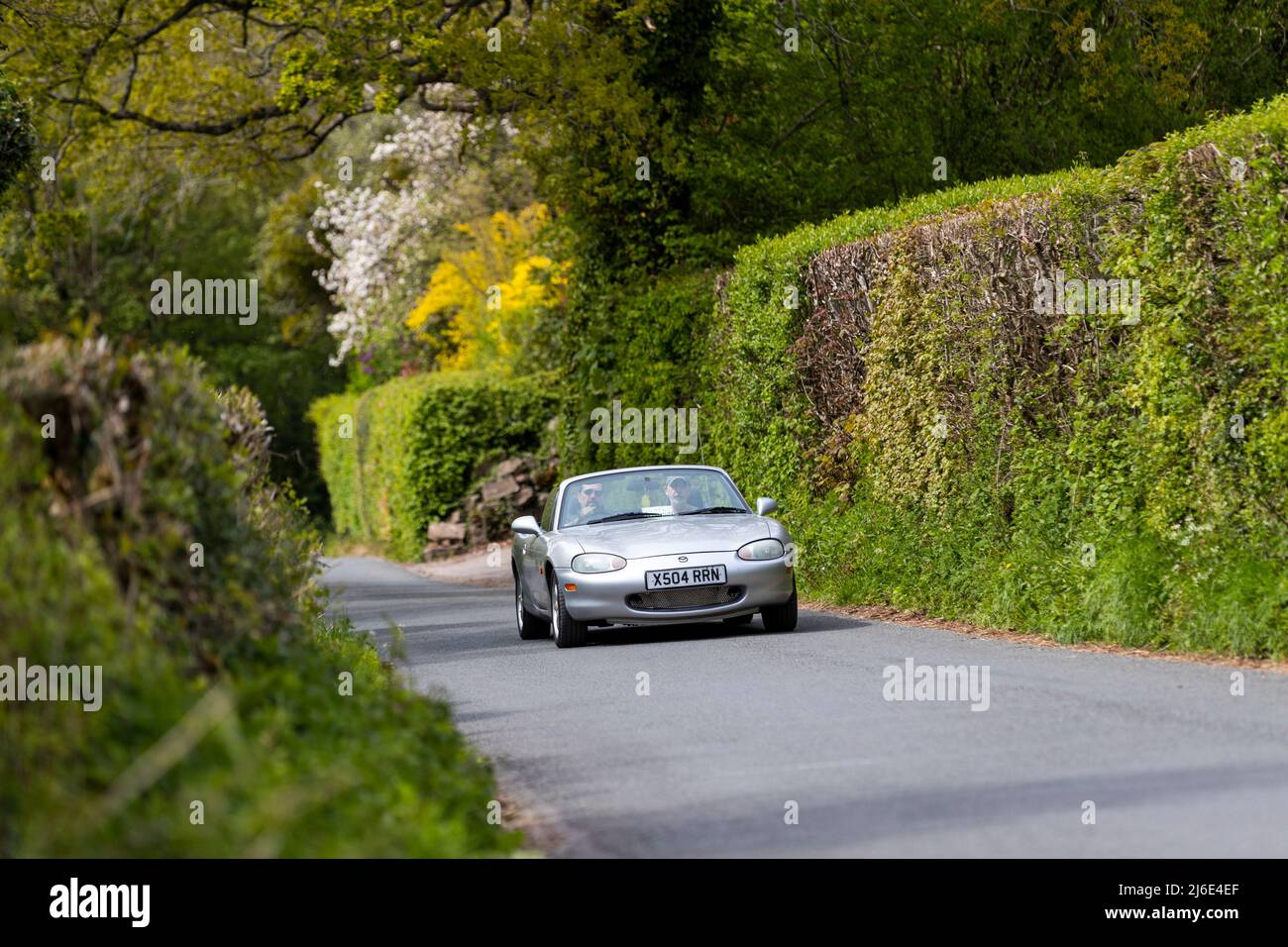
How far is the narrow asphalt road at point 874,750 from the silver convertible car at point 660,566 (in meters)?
0.44

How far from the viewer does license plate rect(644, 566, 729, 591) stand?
49.4 ft

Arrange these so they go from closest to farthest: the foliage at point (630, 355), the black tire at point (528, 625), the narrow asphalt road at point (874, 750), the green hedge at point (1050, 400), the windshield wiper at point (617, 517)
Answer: the narrow asphalt road at point (874, 750) < the green hedge at point (1050, 400) < the windshield wiper at point (617, 517) < the black tire at point (528, 625) < the foliage at point (630, 355)

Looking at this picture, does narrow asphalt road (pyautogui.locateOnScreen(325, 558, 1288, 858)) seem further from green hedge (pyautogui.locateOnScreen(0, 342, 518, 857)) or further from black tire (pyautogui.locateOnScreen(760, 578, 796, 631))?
green hedge (pyautogui.locateOnScreen(0, 342, 518, 857))

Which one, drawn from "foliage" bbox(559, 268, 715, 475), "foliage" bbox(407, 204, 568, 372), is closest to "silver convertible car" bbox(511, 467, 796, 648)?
"foliage" bbox(559, 268, 715, 475)

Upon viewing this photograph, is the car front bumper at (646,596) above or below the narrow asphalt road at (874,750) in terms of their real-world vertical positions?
above

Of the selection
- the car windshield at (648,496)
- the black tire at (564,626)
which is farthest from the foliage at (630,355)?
the black tire at (564,626)

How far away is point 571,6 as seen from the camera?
26.3 meters

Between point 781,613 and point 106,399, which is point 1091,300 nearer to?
point 781,613

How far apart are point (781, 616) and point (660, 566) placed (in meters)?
1.31

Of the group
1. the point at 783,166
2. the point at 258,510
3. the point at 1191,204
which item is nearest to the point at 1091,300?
the point at 1191,204

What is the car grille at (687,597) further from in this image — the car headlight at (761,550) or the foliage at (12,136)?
the foliage at (12,136)

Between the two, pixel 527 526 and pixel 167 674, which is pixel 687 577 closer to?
pixel 527 526

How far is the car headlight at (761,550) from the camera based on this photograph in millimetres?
15180

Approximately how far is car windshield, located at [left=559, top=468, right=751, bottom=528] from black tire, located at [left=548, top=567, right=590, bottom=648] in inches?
40.1
